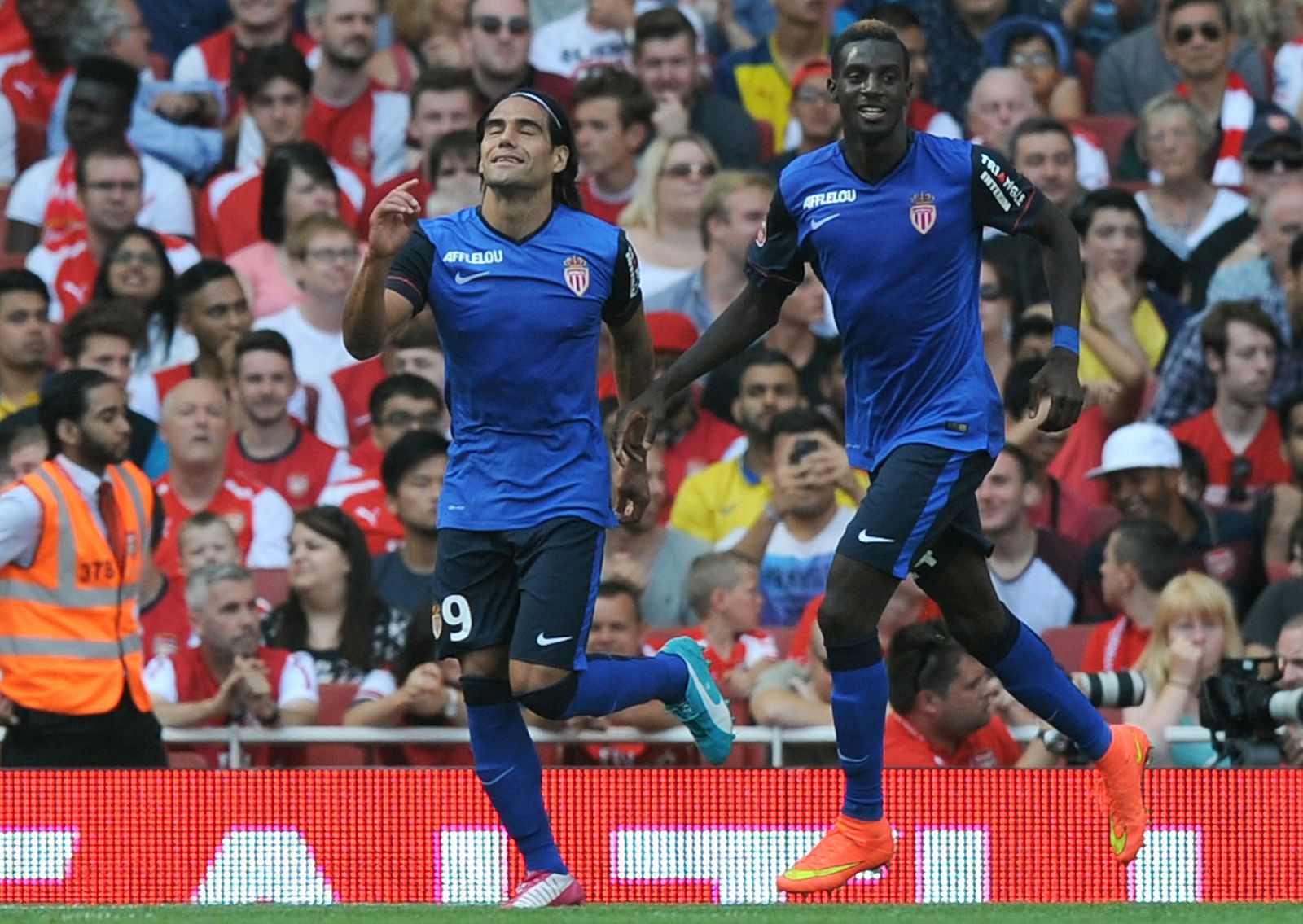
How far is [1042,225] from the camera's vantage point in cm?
732

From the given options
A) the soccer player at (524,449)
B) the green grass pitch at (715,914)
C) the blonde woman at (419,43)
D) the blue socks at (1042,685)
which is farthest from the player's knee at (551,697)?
the blonde woman at (419,43)

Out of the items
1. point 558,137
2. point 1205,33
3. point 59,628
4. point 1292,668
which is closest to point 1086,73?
point 1205,33

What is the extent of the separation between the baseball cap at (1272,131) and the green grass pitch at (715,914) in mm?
6078

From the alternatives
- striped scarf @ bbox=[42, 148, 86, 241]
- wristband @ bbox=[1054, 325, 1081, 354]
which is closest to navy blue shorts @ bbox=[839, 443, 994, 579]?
wristband @ bbox=[1054, 325, 1081, 354]

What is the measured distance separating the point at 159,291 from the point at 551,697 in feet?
18.7

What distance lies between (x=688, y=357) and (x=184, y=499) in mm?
4489

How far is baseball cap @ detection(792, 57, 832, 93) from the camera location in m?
13.5

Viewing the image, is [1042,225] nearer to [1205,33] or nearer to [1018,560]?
[1018,560]

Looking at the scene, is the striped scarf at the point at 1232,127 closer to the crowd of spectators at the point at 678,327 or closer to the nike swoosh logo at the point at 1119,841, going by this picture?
the crowd of spectators at the point at 678,327

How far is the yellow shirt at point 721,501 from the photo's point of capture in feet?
36.4

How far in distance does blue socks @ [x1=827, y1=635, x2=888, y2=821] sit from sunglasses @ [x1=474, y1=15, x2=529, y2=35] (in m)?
6.88

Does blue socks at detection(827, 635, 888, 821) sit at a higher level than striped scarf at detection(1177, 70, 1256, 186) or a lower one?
lower

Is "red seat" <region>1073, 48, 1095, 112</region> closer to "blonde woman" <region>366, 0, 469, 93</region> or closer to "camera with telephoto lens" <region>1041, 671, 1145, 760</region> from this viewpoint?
"blonde woman" <region>366, 0, 469, 93</region>

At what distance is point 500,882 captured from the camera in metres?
8.75
